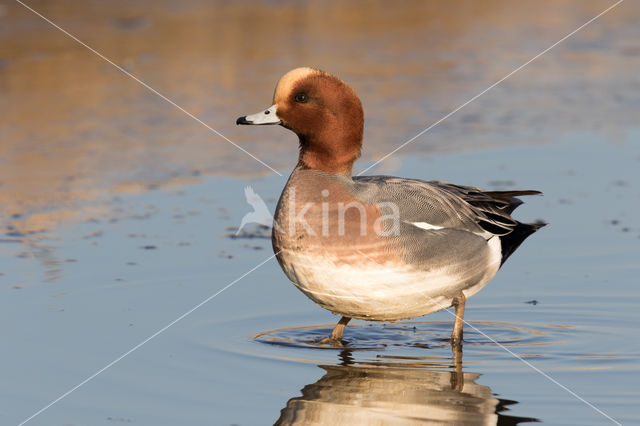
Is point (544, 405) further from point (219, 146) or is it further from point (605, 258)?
point (219, 146)

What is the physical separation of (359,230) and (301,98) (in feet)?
2.52

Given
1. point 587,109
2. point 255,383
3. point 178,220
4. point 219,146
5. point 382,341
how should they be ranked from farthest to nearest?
1. point 587,109
2. point 219,146
3. point 178,220
4. point 382,341
5. point 255,383

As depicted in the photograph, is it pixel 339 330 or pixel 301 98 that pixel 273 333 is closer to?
pixel 339 330

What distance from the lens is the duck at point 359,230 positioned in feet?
15.6

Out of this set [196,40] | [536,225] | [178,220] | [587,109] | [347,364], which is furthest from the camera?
[196,40]

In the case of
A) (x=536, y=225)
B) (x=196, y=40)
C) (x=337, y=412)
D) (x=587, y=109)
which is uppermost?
(x=196, y=40)

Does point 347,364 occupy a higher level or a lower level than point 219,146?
lower

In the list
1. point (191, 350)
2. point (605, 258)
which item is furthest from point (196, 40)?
point (191, 350)

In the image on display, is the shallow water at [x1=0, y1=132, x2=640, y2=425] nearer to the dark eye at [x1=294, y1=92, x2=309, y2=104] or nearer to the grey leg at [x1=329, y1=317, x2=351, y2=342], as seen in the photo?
the grey leg at [x1=329, y1=317, x2=351, y2=342]

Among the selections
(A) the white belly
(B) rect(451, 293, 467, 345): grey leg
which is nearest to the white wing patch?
(A) the white belly

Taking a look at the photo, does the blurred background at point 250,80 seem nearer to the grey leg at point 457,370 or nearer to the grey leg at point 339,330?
Result: the grey leg at point 339,330

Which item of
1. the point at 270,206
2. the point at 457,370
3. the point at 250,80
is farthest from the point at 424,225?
the point at 250,80

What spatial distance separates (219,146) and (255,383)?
180 inches

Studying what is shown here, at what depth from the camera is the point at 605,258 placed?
6.08 m
